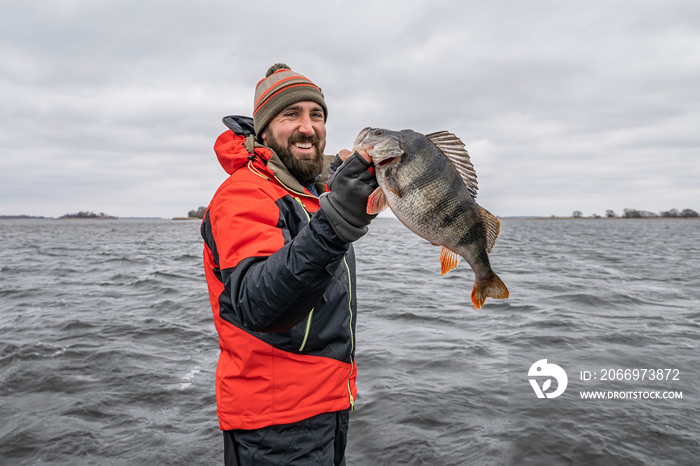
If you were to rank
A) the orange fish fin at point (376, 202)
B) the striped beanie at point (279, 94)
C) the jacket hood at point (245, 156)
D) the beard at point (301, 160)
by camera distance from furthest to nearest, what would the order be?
the striped beanie at point (279, 94) < the beard at point (301, 160) < the jacket hood at point (245, 156) < the orange fish fin at point (376, 202)

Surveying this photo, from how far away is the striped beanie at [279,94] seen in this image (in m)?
3.20

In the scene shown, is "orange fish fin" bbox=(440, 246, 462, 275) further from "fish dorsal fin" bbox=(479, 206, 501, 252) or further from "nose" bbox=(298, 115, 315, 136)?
"nose" bbox=(298, 115, 315, 136)

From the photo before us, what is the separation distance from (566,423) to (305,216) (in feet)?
17.1

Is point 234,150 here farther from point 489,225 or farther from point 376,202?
point 489,225

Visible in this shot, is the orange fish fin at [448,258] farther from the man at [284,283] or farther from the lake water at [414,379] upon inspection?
the lake water at [414,379]

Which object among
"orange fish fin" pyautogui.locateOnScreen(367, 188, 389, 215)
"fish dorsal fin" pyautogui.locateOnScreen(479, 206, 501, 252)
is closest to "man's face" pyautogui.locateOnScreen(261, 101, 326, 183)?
"orange fish fin" pyautogui.locateOnScreen(367, 188, 389, 215)

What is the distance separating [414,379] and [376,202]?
5704 millimetres

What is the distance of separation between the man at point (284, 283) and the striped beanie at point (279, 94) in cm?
1

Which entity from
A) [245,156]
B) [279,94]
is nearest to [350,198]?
[245,156]

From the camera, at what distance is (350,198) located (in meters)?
2.07

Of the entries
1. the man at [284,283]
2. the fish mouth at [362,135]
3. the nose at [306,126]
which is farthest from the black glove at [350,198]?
the nose at [306,126]

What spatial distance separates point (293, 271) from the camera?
1.93 metres

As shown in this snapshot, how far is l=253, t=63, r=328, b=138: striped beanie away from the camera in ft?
10.5

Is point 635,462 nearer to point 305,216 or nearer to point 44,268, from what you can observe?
point 305,216
